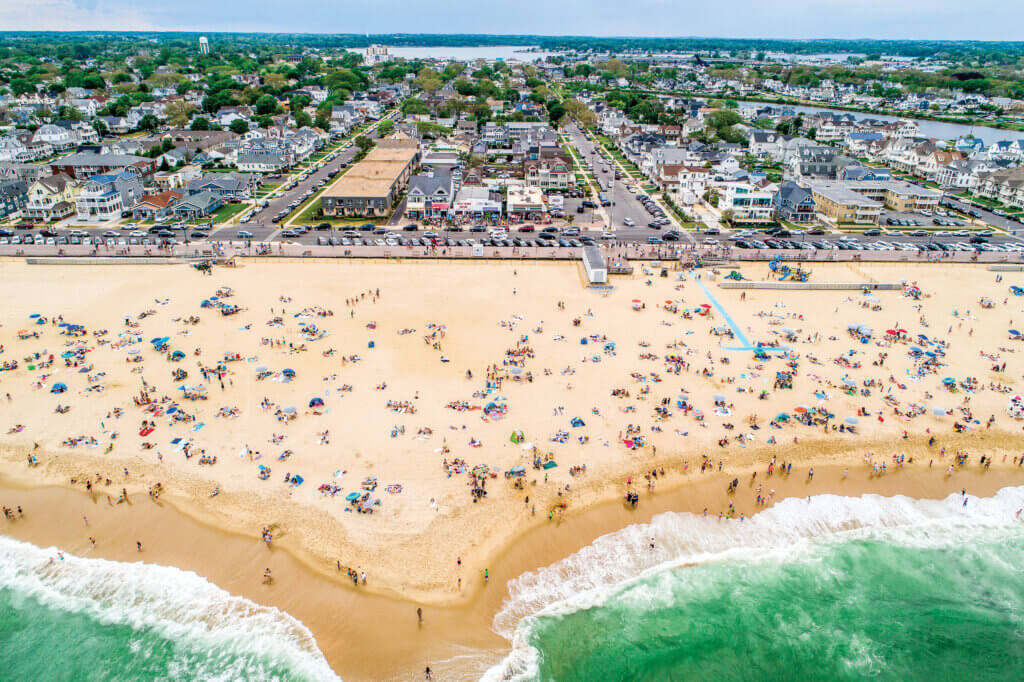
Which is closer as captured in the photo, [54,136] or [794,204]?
[794,204]

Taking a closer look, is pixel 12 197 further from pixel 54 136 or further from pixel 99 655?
pixel 99 655

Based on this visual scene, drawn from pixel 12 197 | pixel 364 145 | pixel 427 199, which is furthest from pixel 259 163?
pixel 427 199

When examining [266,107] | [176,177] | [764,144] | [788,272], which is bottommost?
[788,272]

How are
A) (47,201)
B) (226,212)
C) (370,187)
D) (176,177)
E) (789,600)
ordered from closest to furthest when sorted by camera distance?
1. (789,600)
2. (47,201)
3. (226,212)
4. (370,187)
5. (176,177)

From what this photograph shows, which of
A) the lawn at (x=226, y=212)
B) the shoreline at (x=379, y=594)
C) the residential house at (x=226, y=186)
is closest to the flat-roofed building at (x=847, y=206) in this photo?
the shoreline at (x=379, y=594)

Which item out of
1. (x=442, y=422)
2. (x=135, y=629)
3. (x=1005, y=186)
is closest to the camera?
(x=135, y=629)

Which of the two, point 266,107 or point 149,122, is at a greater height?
point 266,107

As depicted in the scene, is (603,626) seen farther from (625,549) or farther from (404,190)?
(404,190)

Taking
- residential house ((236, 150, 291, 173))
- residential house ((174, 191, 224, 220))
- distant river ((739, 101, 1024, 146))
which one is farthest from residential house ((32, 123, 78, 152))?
distant river ((739, 101, 1024, 146))
